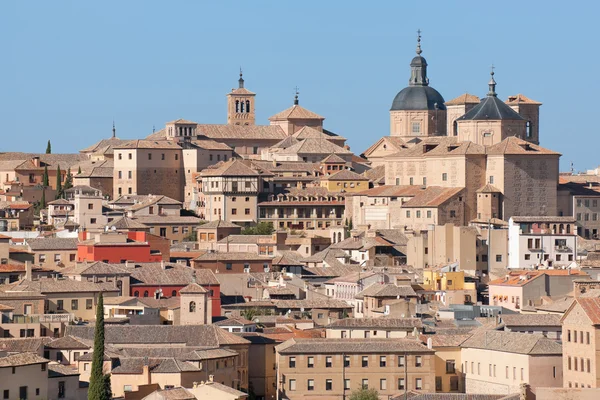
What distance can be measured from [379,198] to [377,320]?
3919 centimetres

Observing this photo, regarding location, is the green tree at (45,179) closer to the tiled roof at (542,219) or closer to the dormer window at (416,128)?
the dormer window at (416,128)

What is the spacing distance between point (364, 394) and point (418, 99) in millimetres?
79315

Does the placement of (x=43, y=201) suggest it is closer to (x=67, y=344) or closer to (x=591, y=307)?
(x=67, y=344)

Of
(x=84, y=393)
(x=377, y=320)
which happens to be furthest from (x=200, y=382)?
(x=377, y=320)

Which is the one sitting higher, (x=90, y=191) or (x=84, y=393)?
(x=90, y=191)

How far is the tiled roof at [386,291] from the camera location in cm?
8338

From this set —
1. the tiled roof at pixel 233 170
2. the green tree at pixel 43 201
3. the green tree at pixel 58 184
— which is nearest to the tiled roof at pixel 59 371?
the tiled roof at pixel 233 170

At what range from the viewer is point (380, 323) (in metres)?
75.4

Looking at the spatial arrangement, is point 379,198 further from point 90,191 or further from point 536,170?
point 90,191

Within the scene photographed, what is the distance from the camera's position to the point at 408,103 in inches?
5728

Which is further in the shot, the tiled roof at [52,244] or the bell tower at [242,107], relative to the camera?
the bell tower at [242,107]

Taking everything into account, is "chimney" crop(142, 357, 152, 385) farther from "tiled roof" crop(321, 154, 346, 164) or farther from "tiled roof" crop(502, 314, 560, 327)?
"tiled roof" crop(321, 154, 346, 164)

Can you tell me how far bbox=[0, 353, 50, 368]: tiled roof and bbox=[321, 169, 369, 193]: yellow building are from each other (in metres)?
63.3

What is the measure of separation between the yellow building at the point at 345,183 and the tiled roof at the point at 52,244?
30682 millimetres
